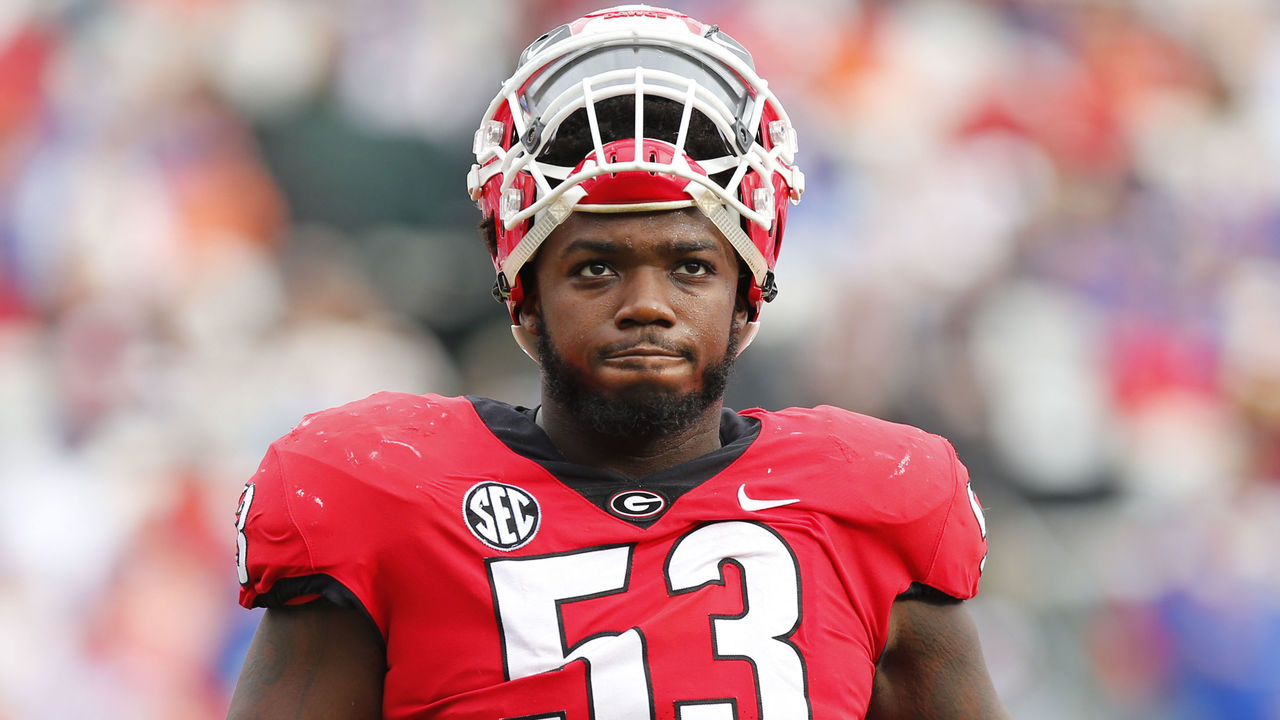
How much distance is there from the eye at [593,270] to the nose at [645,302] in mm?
32

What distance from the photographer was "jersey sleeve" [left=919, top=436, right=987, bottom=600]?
1.79m

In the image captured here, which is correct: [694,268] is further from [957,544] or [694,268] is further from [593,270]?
[957,544]

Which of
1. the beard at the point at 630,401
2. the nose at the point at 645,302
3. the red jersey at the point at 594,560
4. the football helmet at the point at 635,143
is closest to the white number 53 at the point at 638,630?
the red jersey at the point at 594,560

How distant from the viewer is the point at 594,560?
168cm

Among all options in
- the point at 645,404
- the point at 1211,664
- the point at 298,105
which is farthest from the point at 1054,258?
the point at 645,404

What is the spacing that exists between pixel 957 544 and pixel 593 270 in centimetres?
56

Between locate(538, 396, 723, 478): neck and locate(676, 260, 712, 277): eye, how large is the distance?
0.60 feet

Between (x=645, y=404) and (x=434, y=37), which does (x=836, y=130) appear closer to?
(x=434, y=37)

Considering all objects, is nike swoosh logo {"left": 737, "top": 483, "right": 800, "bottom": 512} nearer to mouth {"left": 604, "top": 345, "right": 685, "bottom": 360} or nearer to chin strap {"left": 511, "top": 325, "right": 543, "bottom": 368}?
mouth {"left": 604, "top": 345, "right": 685, "bottom": 360}

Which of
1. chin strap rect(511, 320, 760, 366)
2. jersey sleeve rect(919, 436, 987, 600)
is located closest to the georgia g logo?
chin strap rect(511, 320, 760, 366)

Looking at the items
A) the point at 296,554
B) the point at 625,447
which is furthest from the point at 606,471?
the point at 296,554

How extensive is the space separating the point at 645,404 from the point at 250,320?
108 inches

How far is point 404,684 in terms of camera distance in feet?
5.40

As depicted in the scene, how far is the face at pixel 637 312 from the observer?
1.71 meters
